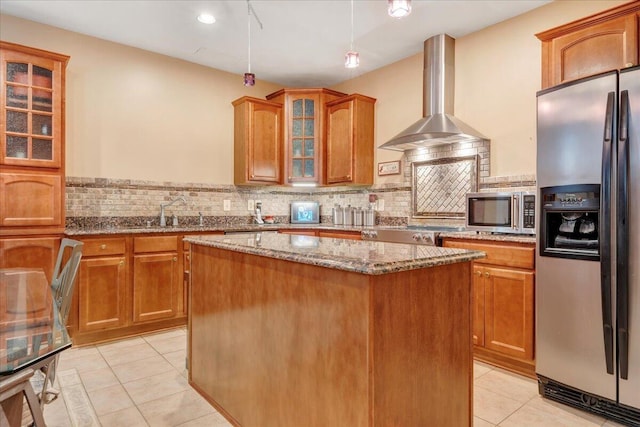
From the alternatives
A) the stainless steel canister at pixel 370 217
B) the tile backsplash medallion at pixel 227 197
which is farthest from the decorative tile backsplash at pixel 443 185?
the stainless steel canister at pixel 370 217

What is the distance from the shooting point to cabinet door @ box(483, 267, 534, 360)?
253 centimetres

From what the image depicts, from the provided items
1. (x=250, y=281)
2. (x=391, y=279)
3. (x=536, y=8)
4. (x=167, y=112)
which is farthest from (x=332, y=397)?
(x=167, y=112)

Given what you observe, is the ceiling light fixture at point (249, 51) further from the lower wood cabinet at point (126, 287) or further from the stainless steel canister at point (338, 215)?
the stainless steel canister at point (338, 215)

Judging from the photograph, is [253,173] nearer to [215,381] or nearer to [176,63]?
[176,63]

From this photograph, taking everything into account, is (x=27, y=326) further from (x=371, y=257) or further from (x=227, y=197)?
(x=227, y=197)

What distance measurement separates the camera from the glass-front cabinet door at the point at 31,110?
2994mm

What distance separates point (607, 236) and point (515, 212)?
2.61 ft

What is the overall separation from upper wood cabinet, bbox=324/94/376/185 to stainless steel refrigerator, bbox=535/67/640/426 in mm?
2228

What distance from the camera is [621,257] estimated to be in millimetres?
1978

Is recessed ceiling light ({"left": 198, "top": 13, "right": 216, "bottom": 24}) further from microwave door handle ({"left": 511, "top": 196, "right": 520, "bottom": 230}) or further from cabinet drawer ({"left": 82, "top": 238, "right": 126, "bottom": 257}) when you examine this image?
microwave door handle ({"left": 511, "top": 196, "right": 520, "bottom": 230})

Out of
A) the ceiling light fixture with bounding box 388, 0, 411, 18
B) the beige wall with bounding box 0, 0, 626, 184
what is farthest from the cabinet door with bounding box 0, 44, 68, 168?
the ceiling light fixture with bounding box 388, 0, 411, 18

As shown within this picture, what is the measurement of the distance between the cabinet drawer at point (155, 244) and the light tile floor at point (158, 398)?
34.8 inches

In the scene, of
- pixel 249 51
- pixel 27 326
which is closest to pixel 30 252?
pixel 27 326

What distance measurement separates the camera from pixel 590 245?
7.00ft
